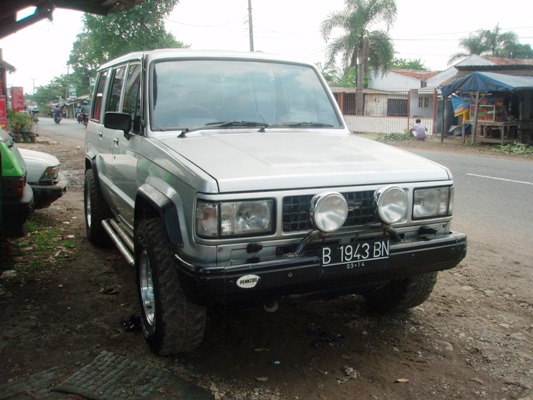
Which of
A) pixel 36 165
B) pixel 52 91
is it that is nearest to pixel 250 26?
pixel 36 165

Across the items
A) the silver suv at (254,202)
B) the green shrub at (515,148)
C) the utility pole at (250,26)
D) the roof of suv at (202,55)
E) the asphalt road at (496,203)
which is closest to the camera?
the silver suv at (254,202)

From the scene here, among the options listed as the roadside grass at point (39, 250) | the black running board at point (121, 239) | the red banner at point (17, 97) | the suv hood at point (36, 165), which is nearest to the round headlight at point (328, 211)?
the black running board at point (121, 239)

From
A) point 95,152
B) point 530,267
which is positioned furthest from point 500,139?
point 95,152

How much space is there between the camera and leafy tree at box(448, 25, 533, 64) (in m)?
51.9

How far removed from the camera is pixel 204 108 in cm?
366

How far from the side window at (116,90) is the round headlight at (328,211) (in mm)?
2573

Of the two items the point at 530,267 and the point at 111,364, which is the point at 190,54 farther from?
the point at 530,267

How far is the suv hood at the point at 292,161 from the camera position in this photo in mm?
2627

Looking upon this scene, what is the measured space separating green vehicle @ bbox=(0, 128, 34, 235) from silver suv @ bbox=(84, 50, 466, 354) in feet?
4.25

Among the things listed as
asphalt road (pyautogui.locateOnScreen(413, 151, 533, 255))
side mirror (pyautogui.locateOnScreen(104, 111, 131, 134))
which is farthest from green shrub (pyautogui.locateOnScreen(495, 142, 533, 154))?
side mirror (pyautogui.locateOnScreen(104, 111, 131, 134))

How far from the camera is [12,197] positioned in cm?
464

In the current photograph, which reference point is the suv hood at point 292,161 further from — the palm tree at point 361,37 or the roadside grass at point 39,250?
the palm tree at point 361,37

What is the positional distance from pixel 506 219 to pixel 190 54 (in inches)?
199

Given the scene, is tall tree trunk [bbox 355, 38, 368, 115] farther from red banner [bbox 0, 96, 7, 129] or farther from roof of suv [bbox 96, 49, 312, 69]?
roof of suv [bbox 96, 49, 312, 69]
